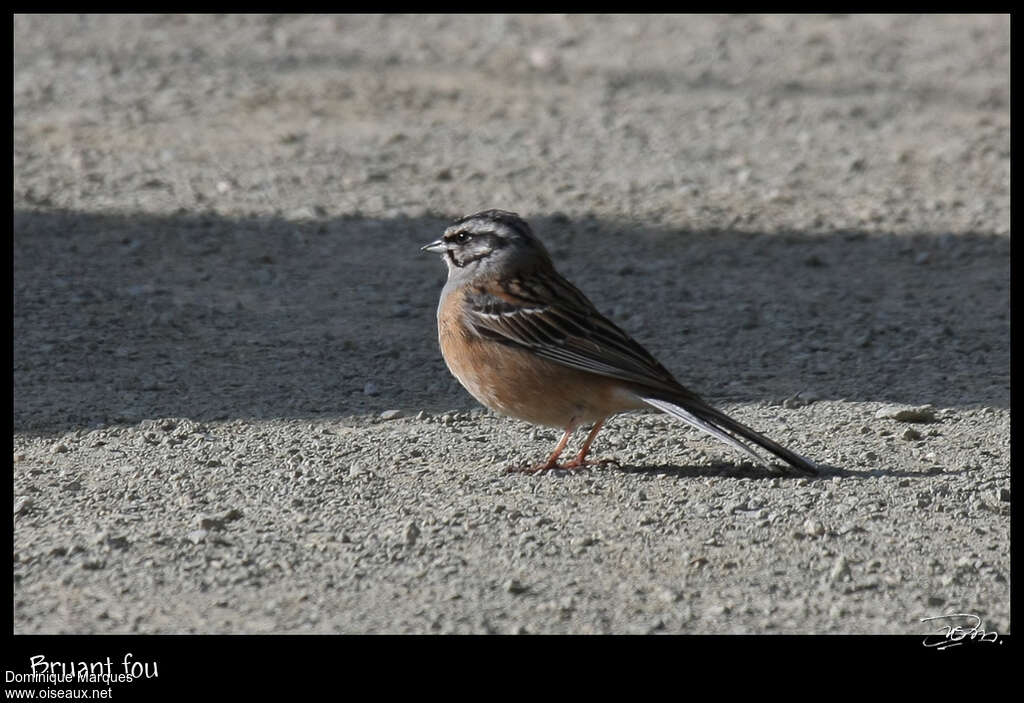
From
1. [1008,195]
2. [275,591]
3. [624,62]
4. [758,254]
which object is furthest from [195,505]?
[624,62]

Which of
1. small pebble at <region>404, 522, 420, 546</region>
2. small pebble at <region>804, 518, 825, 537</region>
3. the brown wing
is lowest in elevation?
small pebble at <region>804, 518, 825, 537</region>

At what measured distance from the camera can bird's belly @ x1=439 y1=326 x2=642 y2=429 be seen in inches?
269

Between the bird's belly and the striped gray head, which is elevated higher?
the striped gray head

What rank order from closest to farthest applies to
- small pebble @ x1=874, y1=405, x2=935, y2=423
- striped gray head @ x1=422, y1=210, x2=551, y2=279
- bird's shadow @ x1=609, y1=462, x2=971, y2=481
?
bird's shadow @ x1=609, y1=462, x2=971, y2=481 < striped gray head @ x1=422, y1=210, x2=551, y2=279 < small pebble @ x1=874, y1=405, x2=935, y2=423

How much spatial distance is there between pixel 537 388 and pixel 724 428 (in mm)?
851


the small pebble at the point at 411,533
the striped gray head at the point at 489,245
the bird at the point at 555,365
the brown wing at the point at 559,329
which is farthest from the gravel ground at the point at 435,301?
the striped gray head at the point at 489,245

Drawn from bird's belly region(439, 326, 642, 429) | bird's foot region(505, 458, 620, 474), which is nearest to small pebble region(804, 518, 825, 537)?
bird's belly region(439, 326, 642, 429)

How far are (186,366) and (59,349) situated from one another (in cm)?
75

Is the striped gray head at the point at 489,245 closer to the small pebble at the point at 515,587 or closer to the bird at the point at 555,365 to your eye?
the bird at the point at 555,365

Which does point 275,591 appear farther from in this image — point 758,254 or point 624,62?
point 624,62

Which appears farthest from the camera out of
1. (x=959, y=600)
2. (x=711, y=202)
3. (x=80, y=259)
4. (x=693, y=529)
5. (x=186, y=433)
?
(x=711, y=202)

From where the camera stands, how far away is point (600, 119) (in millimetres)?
13617

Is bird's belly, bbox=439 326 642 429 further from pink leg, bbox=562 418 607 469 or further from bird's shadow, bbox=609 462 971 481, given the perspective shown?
bird's shadow, bbox=609 462 971 481

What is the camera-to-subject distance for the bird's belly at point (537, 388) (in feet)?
22.4
